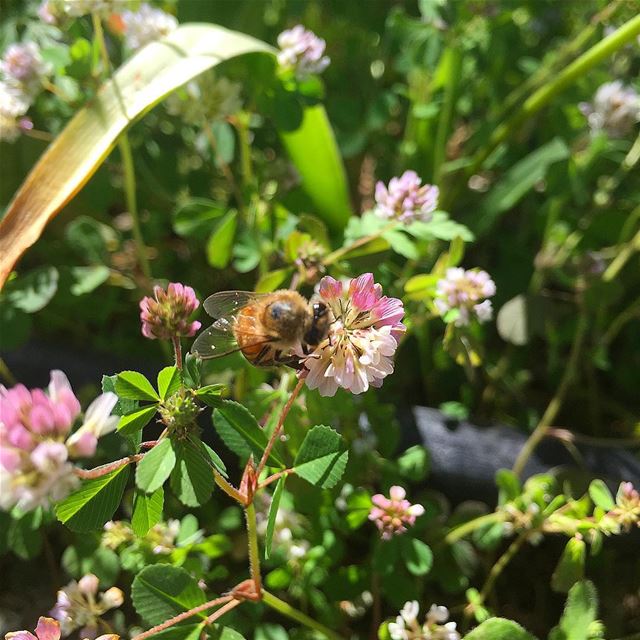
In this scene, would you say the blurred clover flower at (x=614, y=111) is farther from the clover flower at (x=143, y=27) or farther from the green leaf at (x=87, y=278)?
the green leaf at (x=87, y=278)

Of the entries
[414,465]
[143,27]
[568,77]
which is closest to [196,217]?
[143,27]

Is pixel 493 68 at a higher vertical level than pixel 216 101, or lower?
lower

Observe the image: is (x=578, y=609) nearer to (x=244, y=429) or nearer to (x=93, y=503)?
(x=244, y=429)

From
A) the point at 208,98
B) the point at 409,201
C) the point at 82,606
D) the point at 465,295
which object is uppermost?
the point at 208,98

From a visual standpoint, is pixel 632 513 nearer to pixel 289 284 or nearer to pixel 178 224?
pixel 289 284

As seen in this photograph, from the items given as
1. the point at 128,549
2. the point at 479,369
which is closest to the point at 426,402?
the point at 479,369

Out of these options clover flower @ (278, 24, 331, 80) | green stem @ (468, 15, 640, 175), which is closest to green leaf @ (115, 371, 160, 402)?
clover flower @ (278, 24, 331, 80)
